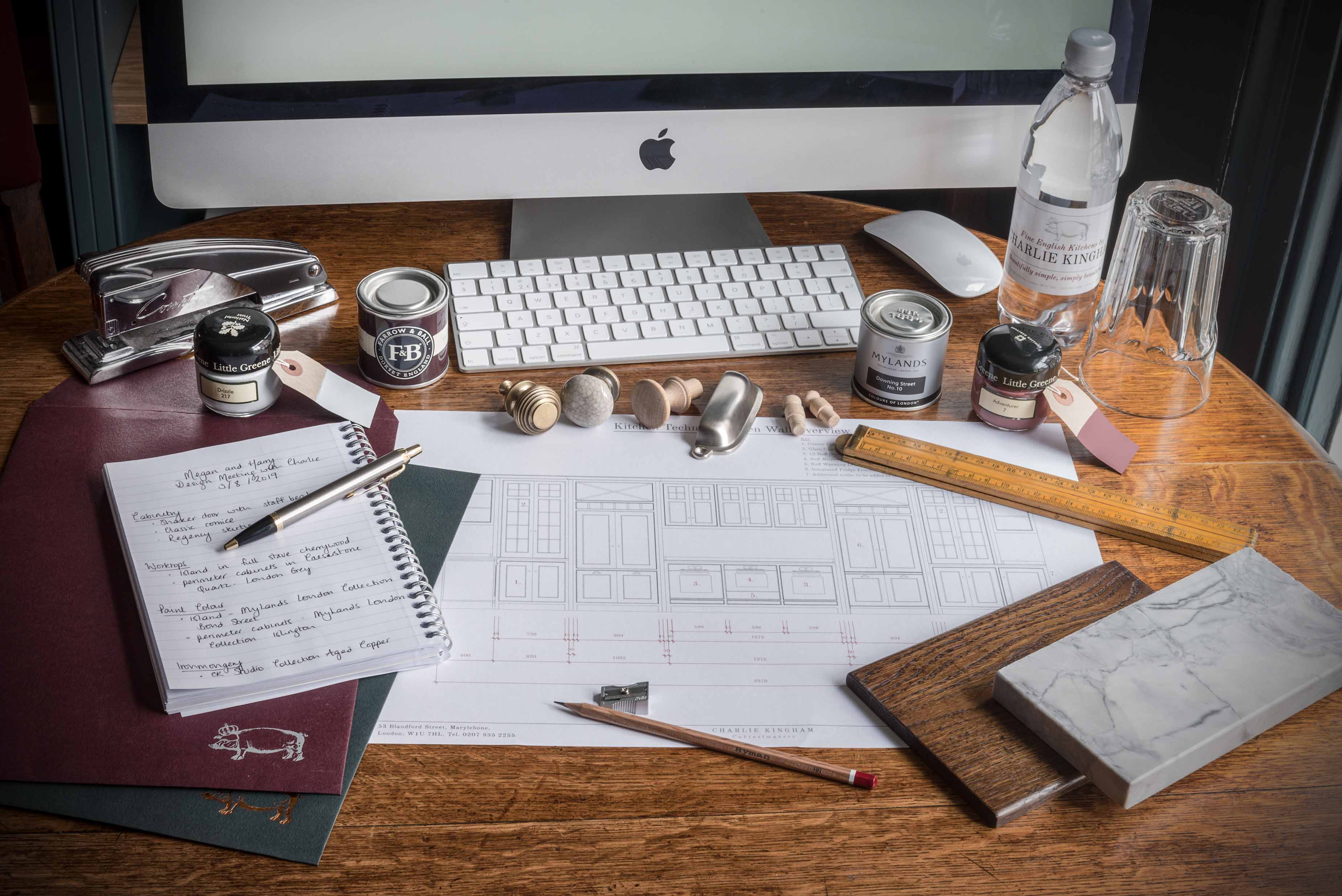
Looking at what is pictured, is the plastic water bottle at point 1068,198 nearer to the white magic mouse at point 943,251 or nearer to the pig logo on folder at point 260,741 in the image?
the white magic mouse at point 943,251

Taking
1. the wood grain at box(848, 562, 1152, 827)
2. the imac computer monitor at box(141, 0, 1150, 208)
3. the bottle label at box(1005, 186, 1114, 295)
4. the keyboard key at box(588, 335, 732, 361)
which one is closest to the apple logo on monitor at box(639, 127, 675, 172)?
the imac computer monitor at box(141, 0, 1150, 208)

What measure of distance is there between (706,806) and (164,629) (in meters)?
0.35

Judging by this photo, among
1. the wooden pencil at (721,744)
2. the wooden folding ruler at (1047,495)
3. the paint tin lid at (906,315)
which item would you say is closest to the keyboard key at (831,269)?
the paint tin lid at (906,315)

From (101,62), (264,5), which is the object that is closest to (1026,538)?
(264,5)

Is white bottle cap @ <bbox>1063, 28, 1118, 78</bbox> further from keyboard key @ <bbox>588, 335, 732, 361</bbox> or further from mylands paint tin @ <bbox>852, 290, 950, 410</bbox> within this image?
keyboard key @ <bbox>588, 335, 732, 361</bbox>

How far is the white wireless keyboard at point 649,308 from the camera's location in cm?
94

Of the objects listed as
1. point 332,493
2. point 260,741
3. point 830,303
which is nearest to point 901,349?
point 830,303

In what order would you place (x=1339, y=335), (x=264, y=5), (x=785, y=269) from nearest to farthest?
(x=264, y=5), (x=785, y=269), (x=1339, y=335)

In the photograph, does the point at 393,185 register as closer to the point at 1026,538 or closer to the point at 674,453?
the point at 674,453

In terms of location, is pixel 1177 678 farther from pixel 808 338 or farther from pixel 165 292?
pixel 165 292

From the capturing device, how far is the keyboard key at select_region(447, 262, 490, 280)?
1.00 m

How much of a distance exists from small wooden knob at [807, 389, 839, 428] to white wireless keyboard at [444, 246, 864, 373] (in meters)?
0.08

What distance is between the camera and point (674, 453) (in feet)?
2.83

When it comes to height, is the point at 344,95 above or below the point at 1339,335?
above
